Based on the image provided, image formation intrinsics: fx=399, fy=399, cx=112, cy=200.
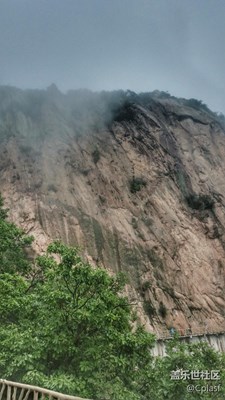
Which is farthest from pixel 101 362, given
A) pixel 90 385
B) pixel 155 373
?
pixel 155 373

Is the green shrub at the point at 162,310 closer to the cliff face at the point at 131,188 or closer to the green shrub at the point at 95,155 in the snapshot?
the cliff face at the point at 131,188

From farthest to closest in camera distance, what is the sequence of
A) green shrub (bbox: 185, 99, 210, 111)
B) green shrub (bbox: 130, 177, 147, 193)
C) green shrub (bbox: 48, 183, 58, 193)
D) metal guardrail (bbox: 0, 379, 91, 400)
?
green shrub (bbox: 185, 99, 210, 111) → green shrub (bbox: 130, 177, 147, 193) → green shrub (bbox: 48, 183, 58, 193) → metal guardrail (bbox: 0, 379, 91, 400)

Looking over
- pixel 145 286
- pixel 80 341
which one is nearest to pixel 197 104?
pixel 145 286

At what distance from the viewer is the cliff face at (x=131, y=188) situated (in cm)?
3475

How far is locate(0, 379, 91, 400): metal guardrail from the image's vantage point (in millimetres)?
7248

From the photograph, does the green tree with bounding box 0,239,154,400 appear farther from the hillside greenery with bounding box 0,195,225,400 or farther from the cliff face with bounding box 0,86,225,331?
the cliff face with bounding box 0,86,225,331

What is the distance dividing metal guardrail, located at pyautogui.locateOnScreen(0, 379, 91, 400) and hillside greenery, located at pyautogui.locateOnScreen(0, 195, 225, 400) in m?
0.51

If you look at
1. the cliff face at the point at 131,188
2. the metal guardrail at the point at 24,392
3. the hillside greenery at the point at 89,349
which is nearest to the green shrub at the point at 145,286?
the cliff face at the point at 131,188

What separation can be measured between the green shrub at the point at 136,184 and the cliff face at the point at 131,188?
12 cm

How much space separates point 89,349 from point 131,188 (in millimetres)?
33036

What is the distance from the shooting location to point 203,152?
5056 cm

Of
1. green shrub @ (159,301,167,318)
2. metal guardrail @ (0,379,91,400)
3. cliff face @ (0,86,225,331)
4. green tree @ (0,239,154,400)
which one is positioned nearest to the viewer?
metal guardrail @ (0,379,91,400)

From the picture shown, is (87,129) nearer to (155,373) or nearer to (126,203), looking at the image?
(126,203)

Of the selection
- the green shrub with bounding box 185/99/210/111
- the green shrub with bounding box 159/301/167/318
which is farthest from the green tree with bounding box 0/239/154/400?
the green shrub with bounding box 185/99/210/111
